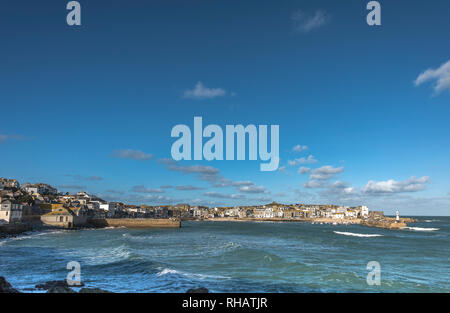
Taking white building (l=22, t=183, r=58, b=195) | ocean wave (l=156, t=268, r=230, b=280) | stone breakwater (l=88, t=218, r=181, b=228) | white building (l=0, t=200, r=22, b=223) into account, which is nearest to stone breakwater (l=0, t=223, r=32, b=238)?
white building (l=0, t=200, r=22, b=223)

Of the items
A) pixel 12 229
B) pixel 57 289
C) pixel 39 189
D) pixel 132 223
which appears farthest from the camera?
pixel 39 189

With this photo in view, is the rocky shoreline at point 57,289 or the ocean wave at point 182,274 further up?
the rocky shoreline at point 57,289

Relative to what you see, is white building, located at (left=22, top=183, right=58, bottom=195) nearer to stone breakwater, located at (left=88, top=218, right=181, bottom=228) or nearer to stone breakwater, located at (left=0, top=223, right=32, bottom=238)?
stone breakwater, located at (left=88, top=218, right=181, bottom=228)

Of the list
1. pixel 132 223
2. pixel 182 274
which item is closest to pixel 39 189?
pixel 132 223

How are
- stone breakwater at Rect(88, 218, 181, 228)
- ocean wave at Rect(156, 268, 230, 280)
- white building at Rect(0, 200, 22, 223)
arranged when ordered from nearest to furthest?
ocean wave at Rect(156, 268, 230, 280)
white building at Rect(0, 200, 22, 223)
stone breakwater at Rect(88, 218, 181, 228)

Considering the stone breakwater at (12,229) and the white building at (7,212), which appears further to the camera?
the white building at (7,212)

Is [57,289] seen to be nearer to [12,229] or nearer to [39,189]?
[12,229]

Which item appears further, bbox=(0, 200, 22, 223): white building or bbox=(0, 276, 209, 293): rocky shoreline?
bbox=(0, 200, 22, 223): white building

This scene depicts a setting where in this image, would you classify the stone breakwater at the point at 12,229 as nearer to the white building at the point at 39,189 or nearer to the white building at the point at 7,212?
the white building at the point at 7,212

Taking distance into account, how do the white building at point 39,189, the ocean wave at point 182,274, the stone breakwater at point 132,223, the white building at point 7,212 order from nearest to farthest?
the ocean wave at point 182,274, the white building at point 7,212, the stone breakwater at point 132,223, the white building at point 39,189

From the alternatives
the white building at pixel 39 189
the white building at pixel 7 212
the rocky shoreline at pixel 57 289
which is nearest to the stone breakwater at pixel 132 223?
the white building at pixel 7 212
